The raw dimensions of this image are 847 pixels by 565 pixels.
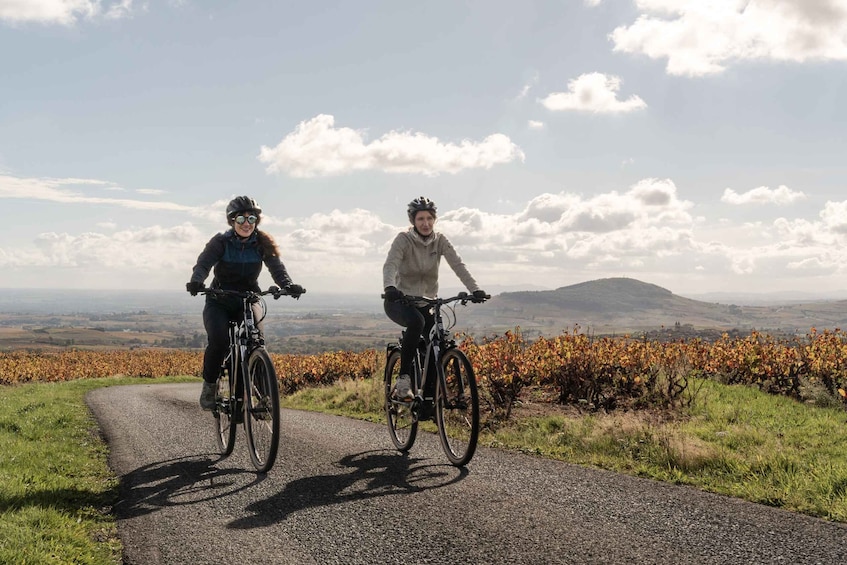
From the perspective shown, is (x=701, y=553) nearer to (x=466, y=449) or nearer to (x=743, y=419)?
(x=466, y=449)

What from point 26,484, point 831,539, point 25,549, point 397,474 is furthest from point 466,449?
point 26,484

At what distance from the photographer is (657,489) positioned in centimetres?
567

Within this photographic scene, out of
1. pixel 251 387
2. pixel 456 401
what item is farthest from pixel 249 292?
pixel 456 401

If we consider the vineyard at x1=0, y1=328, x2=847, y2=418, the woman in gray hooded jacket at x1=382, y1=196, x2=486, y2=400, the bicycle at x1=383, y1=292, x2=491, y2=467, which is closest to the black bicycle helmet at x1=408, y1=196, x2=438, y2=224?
the woman in gray hooded jacket at x1=382, y1=196, x2=486, y2=400

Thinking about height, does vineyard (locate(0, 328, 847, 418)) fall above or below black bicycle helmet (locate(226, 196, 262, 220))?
below

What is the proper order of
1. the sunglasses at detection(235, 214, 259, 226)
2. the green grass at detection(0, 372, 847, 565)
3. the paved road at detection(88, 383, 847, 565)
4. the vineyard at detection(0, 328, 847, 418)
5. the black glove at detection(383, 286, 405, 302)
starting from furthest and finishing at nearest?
the vineyard at detection(0, 328, 847, 418), the sunglasses at detection(235, 214, 259, 226), the black glove at detection(383, 286, 405, 302), the green grass at detection(0, 372, 847, 565), the paved road at detection(88, 383, 847, 565)

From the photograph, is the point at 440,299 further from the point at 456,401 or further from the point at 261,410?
the point at 261,410

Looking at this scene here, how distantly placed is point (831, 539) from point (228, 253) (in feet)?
20.4

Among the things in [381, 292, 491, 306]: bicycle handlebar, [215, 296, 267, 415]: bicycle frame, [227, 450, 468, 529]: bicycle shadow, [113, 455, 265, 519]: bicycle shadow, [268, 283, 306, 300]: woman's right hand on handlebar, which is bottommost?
[113, 455, 265, 519]: bicycle shadow

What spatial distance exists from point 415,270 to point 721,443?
4.15 meters

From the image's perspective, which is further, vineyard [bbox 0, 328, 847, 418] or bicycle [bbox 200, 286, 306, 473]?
vineyard [bbox 0, 328, 847, 418]

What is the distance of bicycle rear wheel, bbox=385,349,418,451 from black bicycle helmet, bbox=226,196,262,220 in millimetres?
2455

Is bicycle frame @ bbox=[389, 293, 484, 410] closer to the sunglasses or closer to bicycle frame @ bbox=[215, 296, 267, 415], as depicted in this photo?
bicycle frame @ bbox=[215, 296, 267, 415]

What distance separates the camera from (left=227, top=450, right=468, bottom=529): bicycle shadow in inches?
205
